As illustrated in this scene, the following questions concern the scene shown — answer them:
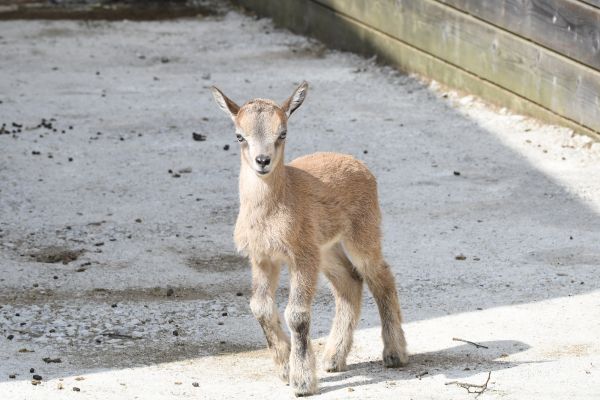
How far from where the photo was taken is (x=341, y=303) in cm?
710

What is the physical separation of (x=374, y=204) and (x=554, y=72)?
5.09m

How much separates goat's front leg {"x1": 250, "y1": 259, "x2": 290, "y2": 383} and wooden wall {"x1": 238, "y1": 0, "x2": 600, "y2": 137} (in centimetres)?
535

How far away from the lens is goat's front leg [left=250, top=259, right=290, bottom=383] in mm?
6602

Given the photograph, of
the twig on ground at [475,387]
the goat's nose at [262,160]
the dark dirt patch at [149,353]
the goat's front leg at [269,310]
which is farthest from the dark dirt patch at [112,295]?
the twig on ground at [475,387]

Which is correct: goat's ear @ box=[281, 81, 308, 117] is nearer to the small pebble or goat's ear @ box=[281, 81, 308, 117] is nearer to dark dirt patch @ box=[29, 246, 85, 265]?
dark dirt patch @ box=[29, 246, 85, 265]

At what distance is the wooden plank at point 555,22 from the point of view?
11055 millimetres

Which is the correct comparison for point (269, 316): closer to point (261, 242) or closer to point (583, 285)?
point (261, 242)

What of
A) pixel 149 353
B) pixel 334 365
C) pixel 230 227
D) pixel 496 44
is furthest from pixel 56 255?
pixel 496 44

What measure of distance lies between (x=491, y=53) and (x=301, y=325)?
6.60 meters

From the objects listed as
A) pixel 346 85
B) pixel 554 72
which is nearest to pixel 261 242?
pixel 554 72

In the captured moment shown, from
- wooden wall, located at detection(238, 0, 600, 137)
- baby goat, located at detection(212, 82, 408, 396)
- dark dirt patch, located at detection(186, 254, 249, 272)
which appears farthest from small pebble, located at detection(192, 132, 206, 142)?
baby goat, located at detection(212, 82, 408, 396)

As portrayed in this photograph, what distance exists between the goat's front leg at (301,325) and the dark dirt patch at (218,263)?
86.3 inches

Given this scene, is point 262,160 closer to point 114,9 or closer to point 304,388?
point 304,388

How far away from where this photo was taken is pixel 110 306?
7957 mm
